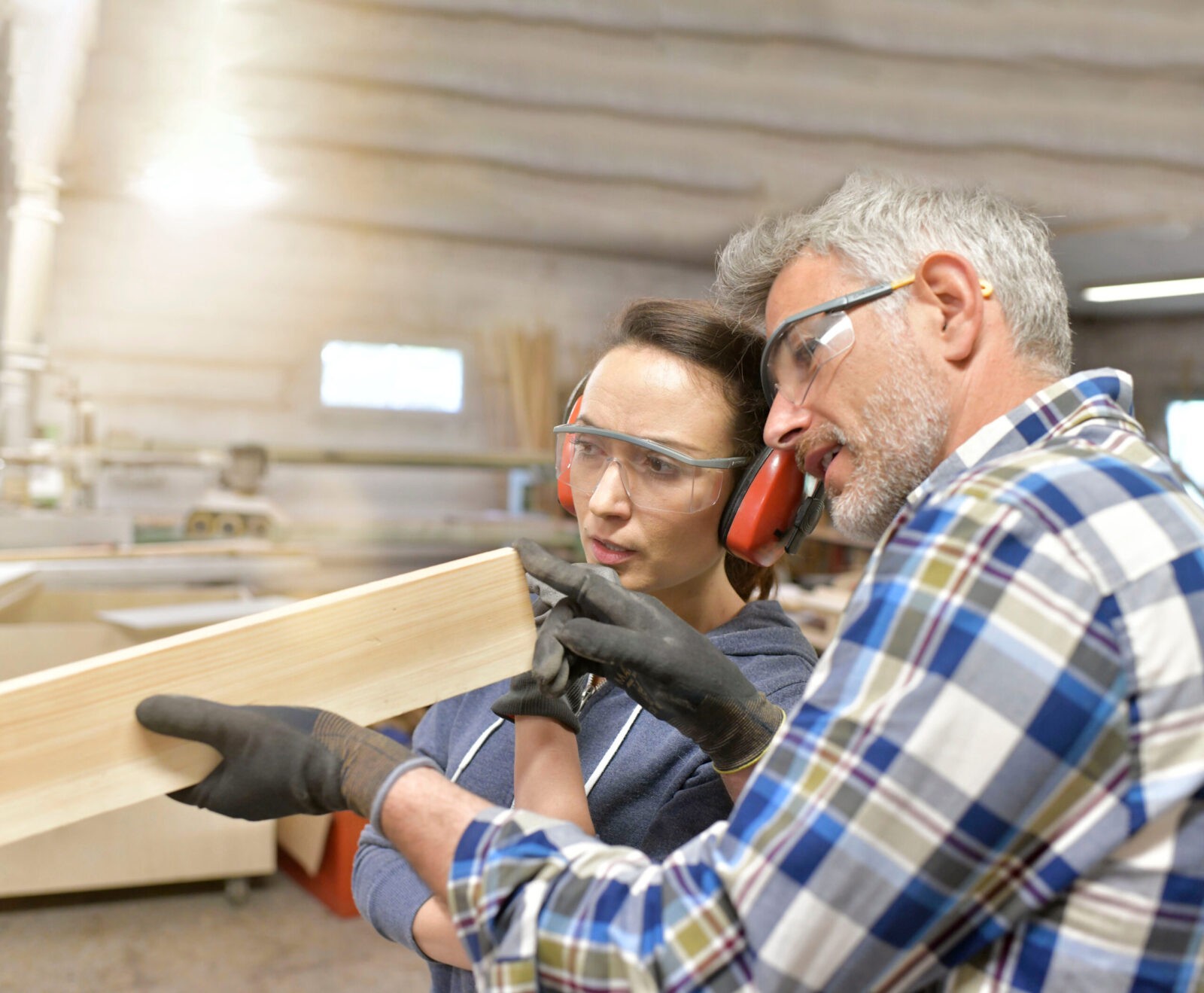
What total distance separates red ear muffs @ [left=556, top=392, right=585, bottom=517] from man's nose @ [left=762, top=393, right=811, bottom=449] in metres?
0.39

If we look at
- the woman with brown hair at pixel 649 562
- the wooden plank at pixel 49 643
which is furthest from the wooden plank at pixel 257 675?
the wooden plank at pixel 49 643

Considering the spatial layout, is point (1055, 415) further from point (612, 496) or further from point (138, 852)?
point (138, 852)

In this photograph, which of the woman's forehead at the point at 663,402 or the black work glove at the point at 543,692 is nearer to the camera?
the black work glove at the point at 543,692

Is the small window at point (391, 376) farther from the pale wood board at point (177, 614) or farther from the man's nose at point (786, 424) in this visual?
the man's nose at point (786, 424)

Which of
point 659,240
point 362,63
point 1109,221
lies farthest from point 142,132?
point 1109,221

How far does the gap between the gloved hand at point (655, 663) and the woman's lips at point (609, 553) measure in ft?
0.89

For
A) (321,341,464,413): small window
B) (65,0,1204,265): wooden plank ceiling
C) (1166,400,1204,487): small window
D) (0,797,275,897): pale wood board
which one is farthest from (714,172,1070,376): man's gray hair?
(1166,400,1204,487): small window

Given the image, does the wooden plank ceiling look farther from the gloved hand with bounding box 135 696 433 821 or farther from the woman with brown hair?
the gloved hand with bounding box 135 696 433 821

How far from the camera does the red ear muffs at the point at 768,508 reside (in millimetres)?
1460

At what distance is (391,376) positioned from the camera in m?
9.47

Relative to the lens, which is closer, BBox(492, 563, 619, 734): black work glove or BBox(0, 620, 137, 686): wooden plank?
BBox(492, 563, 619, 734): black work glove

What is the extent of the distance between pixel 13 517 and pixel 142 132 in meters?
3.46

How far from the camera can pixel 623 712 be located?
144 cm

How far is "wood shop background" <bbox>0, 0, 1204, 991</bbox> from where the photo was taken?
4.12 m
